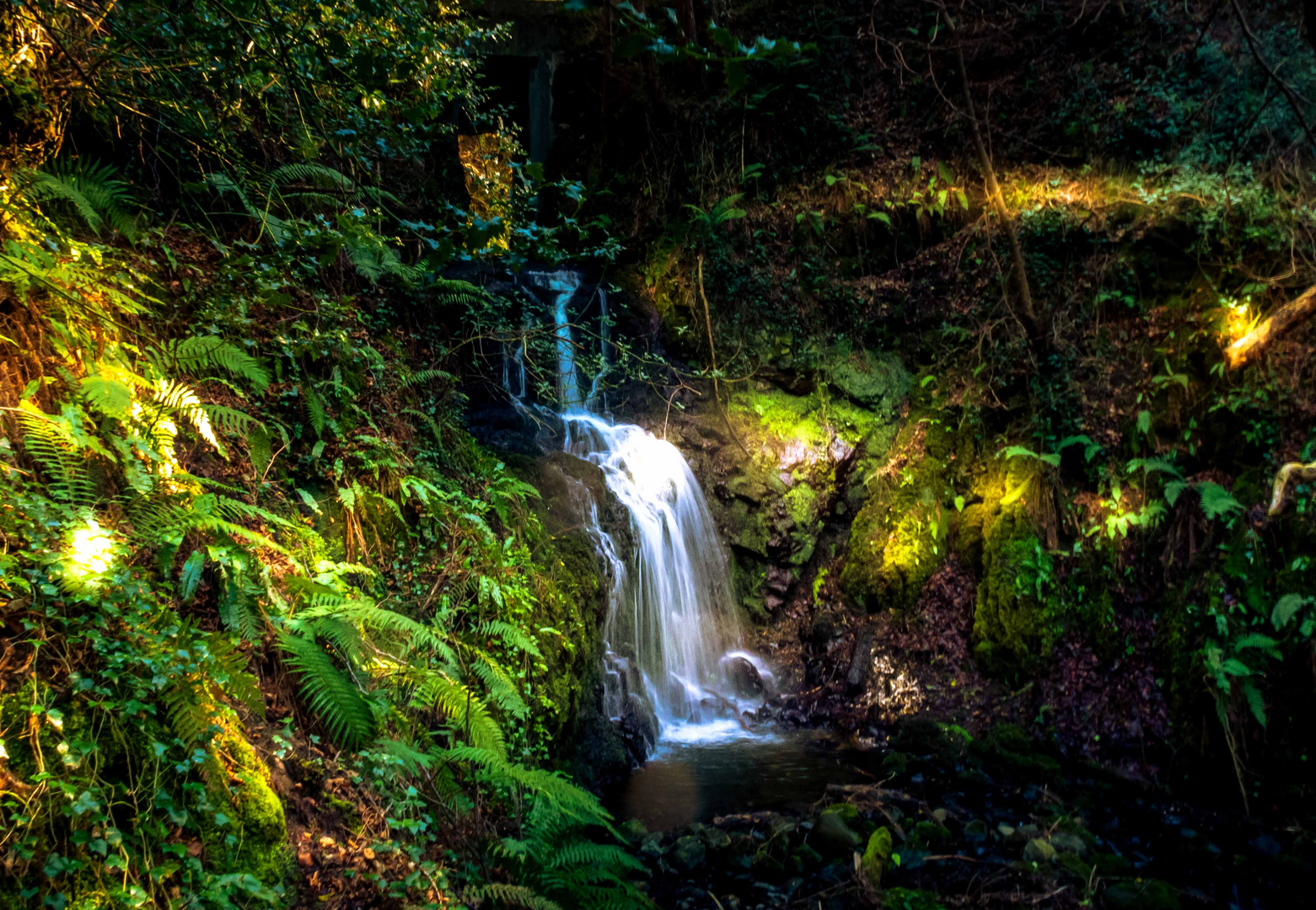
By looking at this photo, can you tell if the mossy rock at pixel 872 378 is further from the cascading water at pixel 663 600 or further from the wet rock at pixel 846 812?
the wet rock at pixel 846 812

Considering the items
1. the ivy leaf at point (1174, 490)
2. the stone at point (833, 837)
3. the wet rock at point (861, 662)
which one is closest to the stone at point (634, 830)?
the stone at point (833, 837)

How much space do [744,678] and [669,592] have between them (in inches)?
61.4

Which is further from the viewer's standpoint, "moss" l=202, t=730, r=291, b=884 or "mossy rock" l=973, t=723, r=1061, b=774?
"mossy rock" l=973, t=723, r=1061, b=774

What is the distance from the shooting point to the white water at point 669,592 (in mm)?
8141

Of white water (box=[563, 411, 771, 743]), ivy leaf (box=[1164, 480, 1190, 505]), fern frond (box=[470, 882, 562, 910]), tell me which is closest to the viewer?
fern frond (box=[470, 882, 562, 910])

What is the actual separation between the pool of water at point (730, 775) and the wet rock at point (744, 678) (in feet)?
2.80

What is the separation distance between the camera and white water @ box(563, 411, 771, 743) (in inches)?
320

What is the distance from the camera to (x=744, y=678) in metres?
8.95

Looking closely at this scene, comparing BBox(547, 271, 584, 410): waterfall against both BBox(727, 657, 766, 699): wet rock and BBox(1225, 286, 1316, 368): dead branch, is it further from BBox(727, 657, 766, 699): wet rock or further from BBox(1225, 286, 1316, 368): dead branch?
BBox(1225, 286, 1316, 368): dead branch

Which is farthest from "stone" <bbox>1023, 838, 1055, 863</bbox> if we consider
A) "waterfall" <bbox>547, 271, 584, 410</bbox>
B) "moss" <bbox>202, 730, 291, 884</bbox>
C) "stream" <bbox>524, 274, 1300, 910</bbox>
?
"waterfall" <bbox>547, 271, 584, 410</bbox>

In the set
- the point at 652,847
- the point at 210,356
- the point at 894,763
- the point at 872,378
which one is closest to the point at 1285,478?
the point at 894,763

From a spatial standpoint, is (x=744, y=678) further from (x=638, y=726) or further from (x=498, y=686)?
(x=498, y=686)

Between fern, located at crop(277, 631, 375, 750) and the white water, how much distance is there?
4.48 meters

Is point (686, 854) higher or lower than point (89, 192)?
lower
